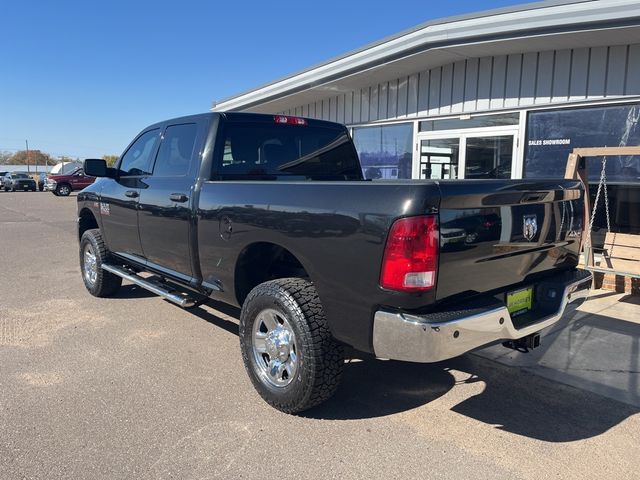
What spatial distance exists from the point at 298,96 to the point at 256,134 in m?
7.74

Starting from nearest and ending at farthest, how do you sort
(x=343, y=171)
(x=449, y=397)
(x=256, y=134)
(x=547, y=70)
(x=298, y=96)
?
(x=449, y=397) → (x=256, y=134) → (x=343, y=171) → (x=547, y=70) → (x=298, y=96)

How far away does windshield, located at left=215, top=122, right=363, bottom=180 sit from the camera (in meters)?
4.35

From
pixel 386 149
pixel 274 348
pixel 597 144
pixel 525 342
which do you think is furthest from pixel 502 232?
pixel 386 149

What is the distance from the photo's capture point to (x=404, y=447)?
3006 mm

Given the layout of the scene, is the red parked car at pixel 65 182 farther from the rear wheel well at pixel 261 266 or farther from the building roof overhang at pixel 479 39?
the rear wheel well at pixel 261 266

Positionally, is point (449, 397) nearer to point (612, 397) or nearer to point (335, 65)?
point (612, 397)

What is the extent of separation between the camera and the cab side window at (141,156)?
5.24 metres

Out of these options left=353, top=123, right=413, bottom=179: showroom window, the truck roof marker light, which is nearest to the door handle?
the truck roof marker light

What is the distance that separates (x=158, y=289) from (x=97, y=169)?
168 centimetres

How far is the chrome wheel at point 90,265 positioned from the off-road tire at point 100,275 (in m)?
0.04

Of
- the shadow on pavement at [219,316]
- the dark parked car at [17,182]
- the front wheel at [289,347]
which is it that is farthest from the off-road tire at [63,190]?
the front wheel at [289,347]

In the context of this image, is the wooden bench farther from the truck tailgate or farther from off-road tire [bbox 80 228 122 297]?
off-road tire [bbox 80 228 122 297]

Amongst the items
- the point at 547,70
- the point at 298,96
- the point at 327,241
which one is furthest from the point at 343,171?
the point at 298,96

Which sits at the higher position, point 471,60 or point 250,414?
point 471,60
